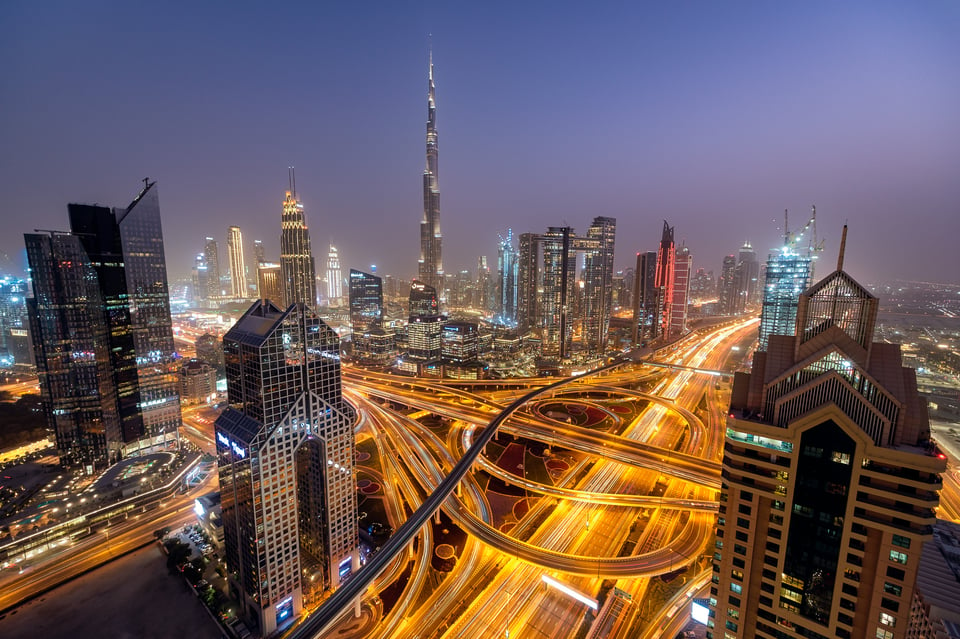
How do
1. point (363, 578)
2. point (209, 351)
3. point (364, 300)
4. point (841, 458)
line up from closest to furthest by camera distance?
1. point (841, 458)
2. point (363, 578)
3. point (209, 351)
4. point (364, 300)

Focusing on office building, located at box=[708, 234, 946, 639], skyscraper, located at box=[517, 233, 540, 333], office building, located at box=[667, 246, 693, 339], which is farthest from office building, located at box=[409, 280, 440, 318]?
office building, located at box=[708, 234, 946, 639]

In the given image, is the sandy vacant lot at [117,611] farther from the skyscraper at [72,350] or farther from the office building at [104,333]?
the office building at [104,333]

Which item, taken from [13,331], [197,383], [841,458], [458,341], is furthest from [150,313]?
[841,458]

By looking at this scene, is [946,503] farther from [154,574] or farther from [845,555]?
[154,574]

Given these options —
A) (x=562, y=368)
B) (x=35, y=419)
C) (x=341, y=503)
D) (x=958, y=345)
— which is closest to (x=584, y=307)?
(x=562, y=368)

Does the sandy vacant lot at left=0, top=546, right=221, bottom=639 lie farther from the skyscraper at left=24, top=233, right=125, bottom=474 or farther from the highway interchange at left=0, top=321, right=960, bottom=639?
the skyscraper at left=24, top=233, right=125, bottom=474

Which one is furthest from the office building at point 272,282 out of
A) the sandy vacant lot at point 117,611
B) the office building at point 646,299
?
the office building at point 646,299

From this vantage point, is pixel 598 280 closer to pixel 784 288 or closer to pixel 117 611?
pixel 784 288
